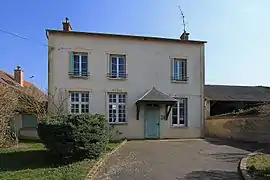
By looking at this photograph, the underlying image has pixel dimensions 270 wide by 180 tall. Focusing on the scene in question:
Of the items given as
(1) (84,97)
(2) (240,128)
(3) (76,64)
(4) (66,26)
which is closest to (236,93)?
(2) (240,128)

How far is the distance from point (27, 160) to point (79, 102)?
8.32 m

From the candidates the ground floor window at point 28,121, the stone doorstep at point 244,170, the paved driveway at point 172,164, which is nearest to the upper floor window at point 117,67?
the ground floor window at point 28,121

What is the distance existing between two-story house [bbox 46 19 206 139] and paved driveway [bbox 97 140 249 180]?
594 cm

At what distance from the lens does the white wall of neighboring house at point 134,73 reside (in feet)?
70.6

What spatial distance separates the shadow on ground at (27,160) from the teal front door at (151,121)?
8.49m

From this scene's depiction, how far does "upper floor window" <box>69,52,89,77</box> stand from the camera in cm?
2169

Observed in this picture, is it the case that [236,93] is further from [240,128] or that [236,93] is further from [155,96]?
[155,96]

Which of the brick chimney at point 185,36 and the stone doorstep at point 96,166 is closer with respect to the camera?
the stone doorstep at point 96,166

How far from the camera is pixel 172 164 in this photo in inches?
484

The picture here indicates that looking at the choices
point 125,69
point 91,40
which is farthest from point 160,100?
point 91,40

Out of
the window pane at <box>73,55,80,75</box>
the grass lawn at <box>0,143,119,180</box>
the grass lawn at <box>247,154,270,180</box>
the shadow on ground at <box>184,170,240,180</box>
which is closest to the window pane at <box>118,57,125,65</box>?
the window pane at <box>73,55,80,75</box>

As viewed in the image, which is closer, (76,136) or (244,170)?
(244,170)

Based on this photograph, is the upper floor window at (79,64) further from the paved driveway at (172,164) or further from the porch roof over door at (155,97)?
the paved driveway at (172,164)

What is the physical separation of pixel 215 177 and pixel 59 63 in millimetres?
14225
